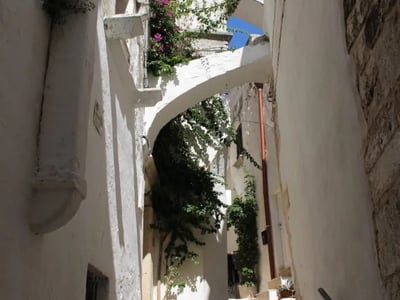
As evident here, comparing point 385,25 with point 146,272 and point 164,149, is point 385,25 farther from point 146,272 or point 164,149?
point 164,149

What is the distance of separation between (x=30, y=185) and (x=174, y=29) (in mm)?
4721

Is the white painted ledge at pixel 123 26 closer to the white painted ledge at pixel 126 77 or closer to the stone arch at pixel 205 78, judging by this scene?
the white painted ledge at pixel 126 77

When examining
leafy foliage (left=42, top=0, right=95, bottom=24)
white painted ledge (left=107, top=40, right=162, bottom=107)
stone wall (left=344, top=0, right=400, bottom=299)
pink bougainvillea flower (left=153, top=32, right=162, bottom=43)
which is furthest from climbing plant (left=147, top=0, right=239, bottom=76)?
stone wall (left=344, top=0, right=400, bottom=299)

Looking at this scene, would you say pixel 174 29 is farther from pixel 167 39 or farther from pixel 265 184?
pixel 265 184

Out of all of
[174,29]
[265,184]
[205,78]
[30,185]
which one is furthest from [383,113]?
[265,184]

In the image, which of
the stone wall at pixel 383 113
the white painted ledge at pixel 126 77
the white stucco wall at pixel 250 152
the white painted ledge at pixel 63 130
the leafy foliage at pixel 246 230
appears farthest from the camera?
the leafy foliage at pixel 246 230

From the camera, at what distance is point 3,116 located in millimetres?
2057

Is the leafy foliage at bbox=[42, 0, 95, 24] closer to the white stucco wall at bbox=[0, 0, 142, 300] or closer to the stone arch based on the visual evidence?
the white stucco wall at bbox=[0, 0, 142, 300]

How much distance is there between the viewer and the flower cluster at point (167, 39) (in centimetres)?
Answer: 626

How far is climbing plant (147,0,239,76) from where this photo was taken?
6.24 meters

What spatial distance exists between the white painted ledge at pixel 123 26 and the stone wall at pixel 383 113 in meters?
1.94

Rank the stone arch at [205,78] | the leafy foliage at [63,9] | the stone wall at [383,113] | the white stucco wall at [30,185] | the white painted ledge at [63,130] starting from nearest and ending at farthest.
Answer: the stone wall at [383,113] → the white stucco wall at [30,185] → the white painted ledge at [63,130] → the leafy foliage at [63,9] → the stone arch at [205,78]

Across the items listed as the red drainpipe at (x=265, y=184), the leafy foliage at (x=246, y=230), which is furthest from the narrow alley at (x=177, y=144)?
the leafy foliage at (x=246, y=230)

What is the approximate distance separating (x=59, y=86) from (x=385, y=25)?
153 centimetres
